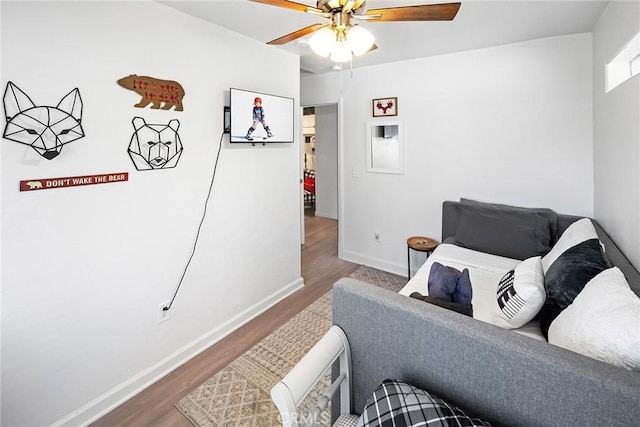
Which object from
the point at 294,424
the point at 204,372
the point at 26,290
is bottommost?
the point at 204,372

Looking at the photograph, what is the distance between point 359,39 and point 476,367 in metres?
1.42

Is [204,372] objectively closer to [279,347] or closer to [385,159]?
[279,347]

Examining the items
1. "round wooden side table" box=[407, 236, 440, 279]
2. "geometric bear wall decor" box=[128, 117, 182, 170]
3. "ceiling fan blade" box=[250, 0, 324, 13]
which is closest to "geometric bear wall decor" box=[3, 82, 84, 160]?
"geometric bear wall decor" box=[128, 117, 182, 170]

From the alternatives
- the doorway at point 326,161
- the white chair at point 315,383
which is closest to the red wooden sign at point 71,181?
the white chair at point 315,383

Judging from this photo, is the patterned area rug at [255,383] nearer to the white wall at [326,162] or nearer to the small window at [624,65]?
the small window at [624,65]

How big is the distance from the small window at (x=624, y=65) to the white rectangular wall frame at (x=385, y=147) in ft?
5.63

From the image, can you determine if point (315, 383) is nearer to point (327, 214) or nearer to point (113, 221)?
point (113, 221)

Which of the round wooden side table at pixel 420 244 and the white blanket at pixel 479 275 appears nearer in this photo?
the white blanket at pixel 479 275

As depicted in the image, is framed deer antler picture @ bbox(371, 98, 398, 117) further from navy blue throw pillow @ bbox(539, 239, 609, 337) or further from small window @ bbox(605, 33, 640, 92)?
navy blue throw pillow @ bbox(539, 239, 609, 337)

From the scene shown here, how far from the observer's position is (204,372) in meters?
2.12

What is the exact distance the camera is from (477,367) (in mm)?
1015

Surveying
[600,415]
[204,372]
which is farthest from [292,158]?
[600,415]

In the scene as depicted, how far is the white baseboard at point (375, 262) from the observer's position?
367cm

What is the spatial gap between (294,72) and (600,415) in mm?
3051
